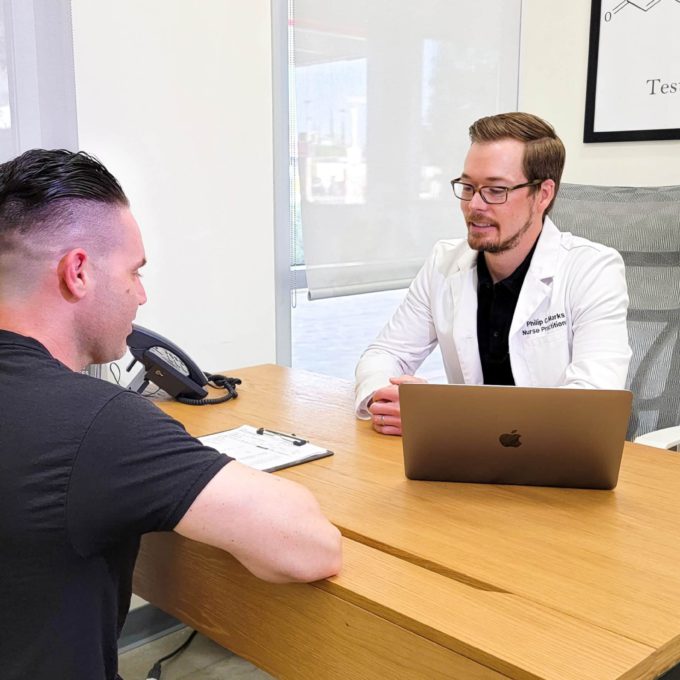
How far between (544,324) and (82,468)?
1295mm

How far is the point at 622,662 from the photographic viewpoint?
2.67ft

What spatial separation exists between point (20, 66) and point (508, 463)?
1.77 m

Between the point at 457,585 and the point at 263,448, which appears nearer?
the point at 457,585

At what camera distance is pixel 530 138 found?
6.59ft

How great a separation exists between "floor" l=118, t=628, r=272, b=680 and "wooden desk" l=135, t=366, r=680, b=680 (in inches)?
41.5

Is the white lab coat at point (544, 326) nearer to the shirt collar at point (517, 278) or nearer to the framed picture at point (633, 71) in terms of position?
the shirt collar at point (517, 278)

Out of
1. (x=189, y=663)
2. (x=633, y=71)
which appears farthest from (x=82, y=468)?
(x=633, y=71)

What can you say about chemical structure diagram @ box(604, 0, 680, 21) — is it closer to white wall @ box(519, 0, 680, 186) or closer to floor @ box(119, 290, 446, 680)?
white wall @ box(519, 0, 680, 186)

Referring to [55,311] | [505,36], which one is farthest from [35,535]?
[505,36]

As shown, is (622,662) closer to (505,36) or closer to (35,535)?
(35,535)

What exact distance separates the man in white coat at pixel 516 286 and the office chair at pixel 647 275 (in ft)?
0.79

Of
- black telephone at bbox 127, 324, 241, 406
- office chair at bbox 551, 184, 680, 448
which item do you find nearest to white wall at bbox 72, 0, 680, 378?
office chair at bbox 551, 184, 680, 448

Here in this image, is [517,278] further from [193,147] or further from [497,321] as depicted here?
[193,147]

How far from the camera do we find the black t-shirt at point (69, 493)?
2.96 ft
